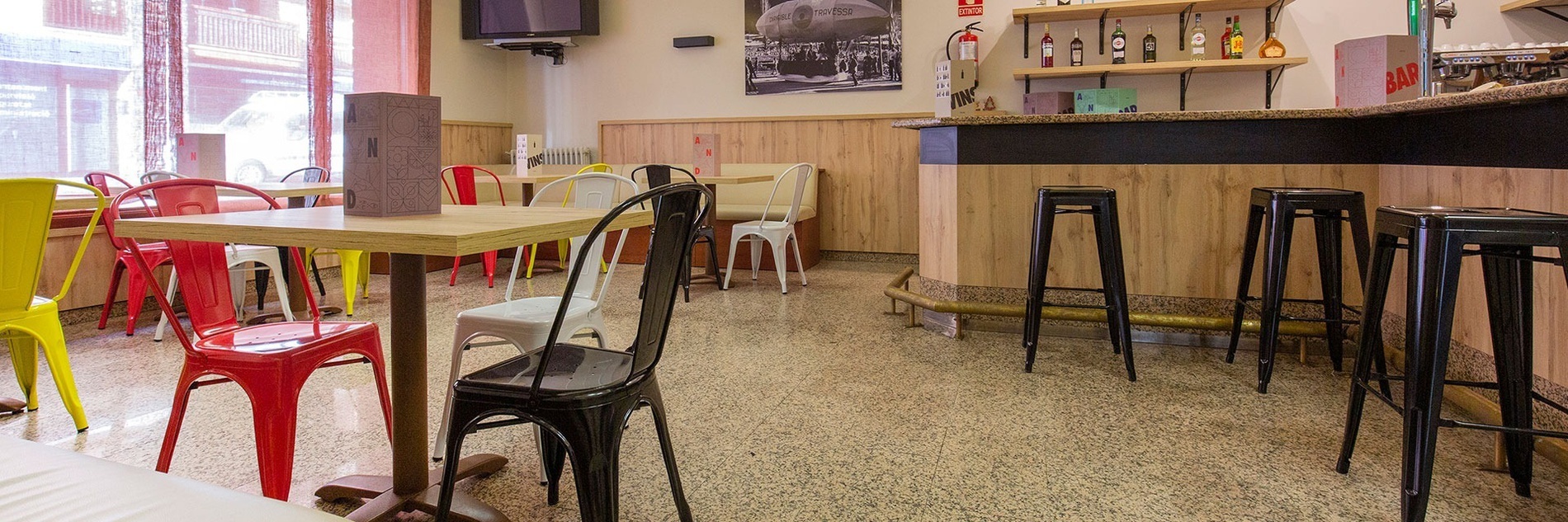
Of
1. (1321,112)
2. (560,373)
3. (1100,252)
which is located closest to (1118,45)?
(1321,112)

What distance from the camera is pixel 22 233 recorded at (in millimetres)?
2369

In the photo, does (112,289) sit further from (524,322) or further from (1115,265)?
(1115,265)

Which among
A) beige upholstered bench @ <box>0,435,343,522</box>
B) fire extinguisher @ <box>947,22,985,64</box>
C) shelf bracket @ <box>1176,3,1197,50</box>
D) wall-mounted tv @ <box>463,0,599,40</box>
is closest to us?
beige upholstered bench @ <box>0,435,343,522</box>

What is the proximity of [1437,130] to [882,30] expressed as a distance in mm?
4006

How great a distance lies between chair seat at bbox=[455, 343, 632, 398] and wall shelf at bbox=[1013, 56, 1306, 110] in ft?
15.5

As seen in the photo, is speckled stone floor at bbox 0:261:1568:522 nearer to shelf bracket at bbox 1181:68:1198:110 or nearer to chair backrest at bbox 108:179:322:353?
chair backrest at bbox 108:179:322:353

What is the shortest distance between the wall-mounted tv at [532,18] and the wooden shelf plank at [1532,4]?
5872mm

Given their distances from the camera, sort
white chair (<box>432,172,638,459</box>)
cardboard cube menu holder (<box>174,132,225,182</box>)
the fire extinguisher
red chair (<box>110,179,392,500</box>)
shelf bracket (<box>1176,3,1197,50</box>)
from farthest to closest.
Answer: the fire extinguisher < shelf bracket (<box>1176,3,1197,50</box>) < cardboard cube menu holder (<box>174,132,225,182</box>) < white chair (<box>432,172,638,459</box>) < red chair (<box>110,179,392,500</box>)

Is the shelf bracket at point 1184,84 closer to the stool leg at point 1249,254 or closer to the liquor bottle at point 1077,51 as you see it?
the liquor bottle at point 1077,51

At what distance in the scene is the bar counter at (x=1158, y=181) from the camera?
3.30m

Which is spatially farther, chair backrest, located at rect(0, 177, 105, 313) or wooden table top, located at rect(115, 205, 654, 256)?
chair backrest, located at rect(0, 177, 105, 313)

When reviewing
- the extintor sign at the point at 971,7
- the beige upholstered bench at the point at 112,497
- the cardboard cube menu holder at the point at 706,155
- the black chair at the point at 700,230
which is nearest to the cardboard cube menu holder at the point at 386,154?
the beige upholstered bench at the point at 112,497

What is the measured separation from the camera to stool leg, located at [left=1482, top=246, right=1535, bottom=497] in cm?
199

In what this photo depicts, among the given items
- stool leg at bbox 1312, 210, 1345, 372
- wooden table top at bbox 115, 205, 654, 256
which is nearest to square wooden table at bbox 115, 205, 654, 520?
wooden table top at bbox 115, 205, 654, 256
